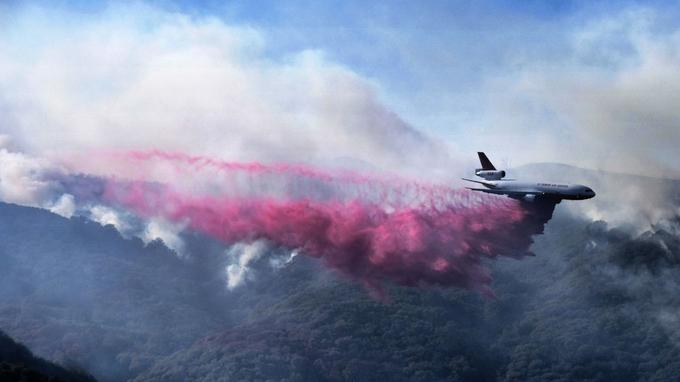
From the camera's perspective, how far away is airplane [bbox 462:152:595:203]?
114 meters

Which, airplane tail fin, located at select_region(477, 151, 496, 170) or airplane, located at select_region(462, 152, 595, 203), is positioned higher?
airplane tail fin, located at select_region(477, 151, 496, 170)

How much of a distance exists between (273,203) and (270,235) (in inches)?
234

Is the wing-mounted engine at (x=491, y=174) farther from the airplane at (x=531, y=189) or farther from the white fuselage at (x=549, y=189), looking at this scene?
the white fuselage at (x=549, y=189)

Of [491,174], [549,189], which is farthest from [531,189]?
[491,174]

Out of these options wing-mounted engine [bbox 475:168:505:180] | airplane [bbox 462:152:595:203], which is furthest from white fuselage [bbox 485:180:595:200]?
wing-mounted engine [bbox 475:168:505:180]

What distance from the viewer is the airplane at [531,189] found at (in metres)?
114

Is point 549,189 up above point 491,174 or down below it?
below

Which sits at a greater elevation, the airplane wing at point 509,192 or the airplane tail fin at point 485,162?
the airplane tail fin at point 485,162

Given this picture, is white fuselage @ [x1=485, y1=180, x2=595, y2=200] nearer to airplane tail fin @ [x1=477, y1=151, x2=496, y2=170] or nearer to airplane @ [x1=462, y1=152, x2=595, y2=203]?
airplane @ [x1=462, y1=152, x2=595, y2=203]

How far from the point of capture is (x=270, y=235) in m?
130

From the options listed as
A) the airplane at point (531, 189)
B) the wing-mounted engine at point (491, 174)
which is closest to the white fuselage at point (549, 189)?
the airplane at point (531, 189)

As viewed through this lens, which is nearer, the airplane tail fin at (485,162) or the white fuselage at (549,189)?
the white fuselage at (549,189)

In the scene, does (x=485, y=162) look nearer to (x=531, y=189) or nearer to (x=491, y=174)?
(x=491, y=174)

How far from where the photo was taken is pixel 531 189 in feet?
379
